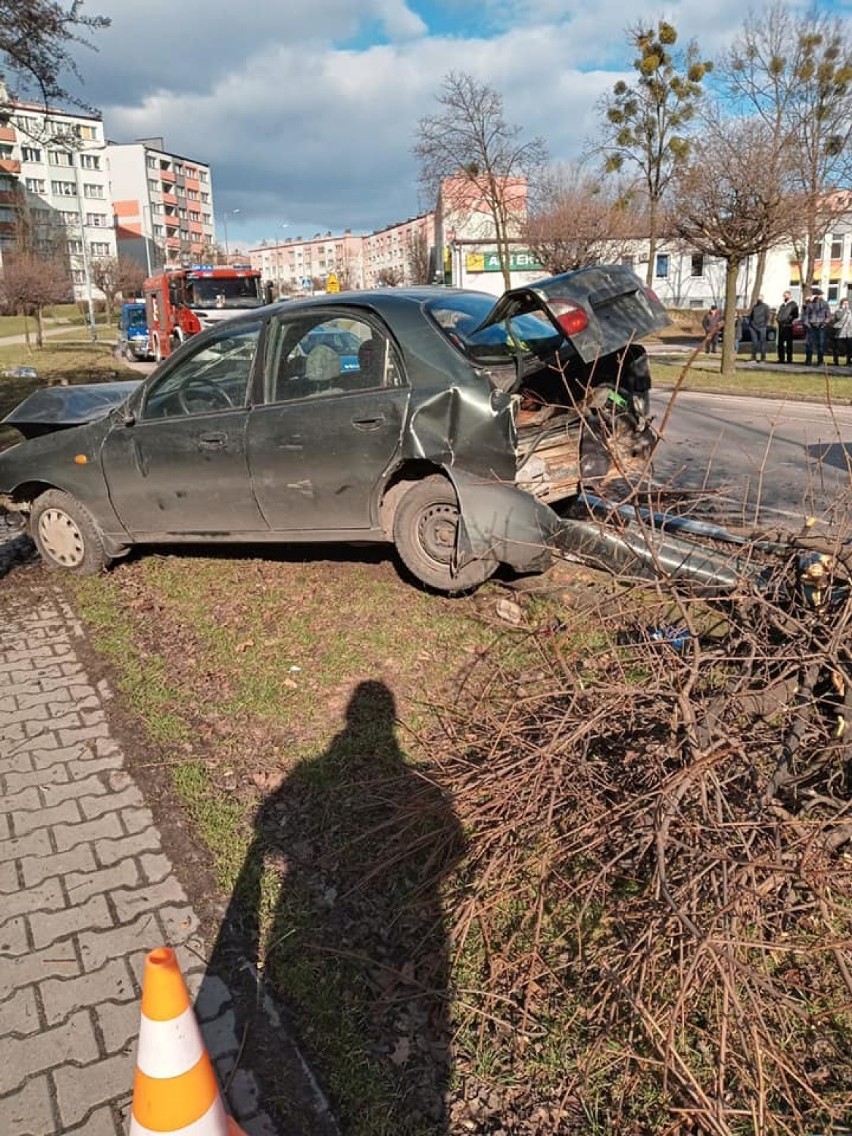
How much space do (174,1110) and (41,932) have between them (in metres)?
1.21

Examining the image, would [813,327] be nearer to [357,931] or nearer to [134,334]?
[357,931]

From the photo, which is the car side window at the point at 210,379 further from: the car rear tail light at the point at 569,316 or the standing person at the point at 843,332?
the standing person at the point at 843,332

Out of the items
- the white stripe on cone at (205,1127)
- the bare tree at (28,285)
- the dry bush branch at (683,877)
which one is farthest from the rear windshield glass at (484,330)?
the bare tree at (28,285)

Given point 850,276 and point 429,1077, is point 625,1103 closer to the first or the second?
point 429,1077

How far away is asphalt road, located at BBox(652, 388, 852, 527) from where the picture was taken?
22.6ft

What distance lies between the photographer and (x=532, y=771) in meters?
2.88

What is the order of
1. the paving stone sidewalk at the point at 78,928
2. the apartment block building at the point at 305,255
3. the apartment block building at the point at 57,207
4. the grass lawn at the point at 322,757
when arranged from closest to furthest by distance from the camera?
the paving stone sidewalk at the point at 78,928 < the grass lawn at the point at 322,757 < the apartment block building at the point at 57,207 < the apartment block building at the point at 305,255

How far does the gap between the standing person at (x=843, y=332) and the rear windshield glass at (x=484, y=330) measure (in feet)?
58.6

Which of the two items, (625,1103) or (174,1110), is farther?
(625,1103)

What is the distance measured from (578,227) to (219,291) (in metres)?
17.4

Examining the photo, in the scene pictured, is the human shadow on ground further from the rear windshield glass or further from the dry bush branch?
the rear windshield glass

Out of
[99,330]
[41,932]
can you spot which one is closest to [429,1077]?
[41,932]

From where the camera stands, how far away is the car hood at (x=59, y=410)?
6.52m

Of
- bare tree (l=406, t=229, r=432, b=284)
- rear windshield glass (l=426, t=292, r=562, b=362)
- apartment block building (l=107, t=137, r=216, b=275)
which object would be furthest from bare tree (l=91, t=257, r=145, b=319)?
rear windshield glass (l=426, t=292, r=562, b=362)
